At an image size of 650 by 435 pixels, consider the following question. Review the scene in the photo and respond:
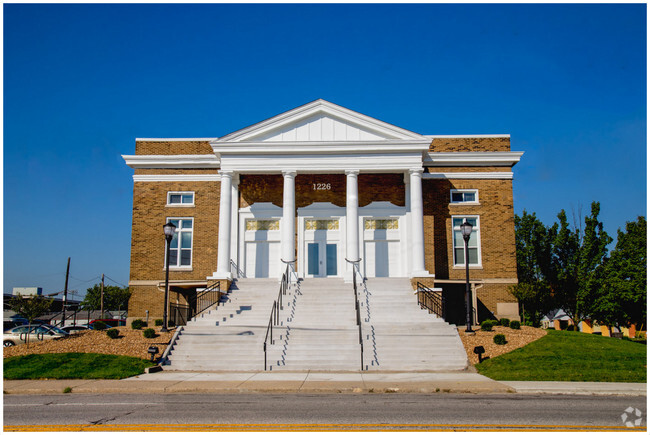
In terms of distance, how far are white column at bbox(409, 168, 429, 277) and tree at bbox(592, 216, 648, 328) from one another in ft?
43.5

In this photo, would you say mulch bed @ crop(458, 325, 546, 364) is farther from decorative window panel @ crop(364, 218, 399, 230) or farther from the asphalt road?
decorative window panel @ crop(364, 218, 399, 230)

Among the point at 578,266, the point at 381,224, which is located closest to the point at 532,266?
the point at 578,266

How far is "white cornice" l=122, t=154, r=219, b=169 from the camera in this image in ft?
92.8

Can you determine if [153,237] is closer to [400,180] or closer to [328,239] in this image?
[328,239]

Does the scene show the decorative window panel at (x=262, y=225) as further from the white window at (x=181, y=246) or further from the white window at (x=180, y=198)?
the white window at (x=180, y=198)

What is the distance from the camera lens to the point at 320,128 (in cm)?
2716

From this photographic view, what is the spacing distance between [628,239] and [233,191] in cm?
2364

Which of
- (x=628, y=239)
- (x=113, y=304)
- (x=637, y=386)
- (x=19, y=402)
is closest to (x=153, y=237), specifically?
(x=19, y=402)

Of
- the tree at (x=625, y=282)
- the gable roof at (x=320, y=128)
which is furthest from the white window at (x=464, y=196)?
the tree at (x=625, y=282)

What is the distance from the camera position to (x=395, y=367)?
17.1m

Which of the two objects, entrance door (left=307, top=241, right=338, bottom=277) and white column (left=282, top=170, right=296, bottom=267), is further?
entrance door (left=307, top=241, right=338, bottom=277)

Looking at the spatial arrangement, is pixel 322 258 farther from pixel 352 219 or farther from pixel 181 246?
pixel 181 246

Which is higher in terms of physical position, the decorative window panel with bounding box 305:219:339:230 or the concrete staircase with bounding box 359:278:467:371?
the decorative window panel with bounding box 305:219:339:230

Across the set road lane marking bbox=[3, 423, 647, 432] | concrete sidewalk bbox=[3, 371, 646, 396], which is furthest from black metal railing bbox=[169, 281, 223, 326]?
road lane marking bbox=[3, 423, 647, 432]
